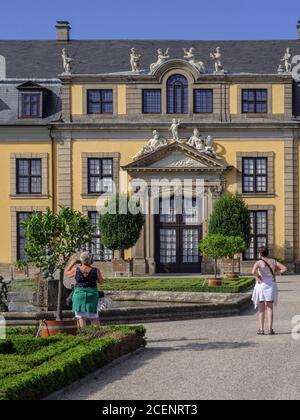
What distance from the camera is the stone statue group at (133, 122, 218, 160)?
1633 inches

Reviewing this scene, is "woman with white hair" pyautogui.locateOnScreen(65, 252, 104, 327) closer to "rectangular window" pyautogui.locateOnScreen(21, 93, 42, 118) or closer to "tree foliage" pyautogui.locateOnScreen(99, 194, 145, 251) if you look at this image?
"tree foliage" pyautogui.locateOnScreen(99, 194, 145, 251)

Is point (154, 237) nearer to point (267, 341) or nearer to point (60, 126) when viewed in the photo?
point (60, 126)

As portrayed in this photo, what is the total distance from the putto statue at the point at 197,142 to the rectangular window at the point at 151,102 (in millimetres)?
2008

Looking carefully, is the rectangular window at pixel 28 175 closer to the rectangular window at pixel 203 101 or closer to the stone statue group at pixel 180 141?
the stone statue group at pixel 180 141

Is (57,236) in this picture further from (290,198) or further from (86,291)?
(290,198)

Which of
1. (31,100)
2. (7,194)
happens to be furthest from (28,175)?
(31,100)

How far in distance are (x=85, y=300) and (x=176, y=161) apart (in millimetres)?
26313

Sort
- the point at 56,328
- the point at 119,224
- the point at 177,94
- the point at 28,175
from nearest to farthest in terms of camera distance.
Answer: the point at 56,328, the point at 119,224, the point at 177,94, the point at 28,175

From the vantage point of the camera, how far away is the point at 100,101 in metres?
42.0

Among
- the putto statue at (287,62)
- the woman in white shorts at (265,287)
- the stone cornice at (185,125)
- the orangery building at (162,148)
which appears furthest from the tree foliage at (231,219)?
the woman in white shorts at (265,287)

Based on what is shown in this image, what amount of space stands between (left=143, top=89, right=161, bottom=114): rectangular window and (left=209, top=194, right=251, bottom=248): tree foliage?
5.43 m

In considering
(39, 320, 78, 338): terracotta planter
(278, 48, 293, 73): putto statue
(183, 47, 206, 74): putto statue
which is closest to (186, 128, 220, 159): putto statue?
(183, 47, 206, 74): putto statue
